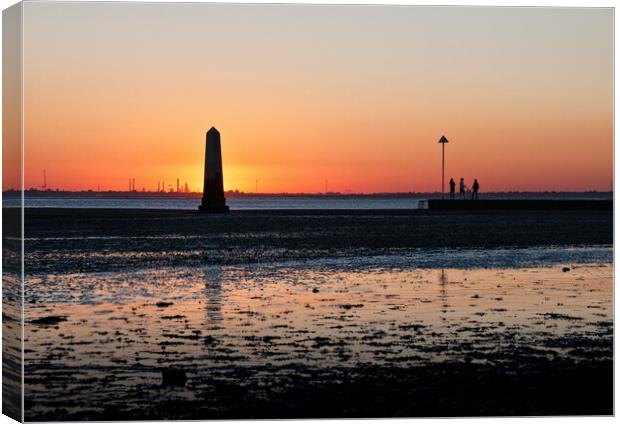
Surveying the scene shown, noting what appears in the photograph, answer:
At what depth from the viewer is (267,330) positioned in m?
12.5

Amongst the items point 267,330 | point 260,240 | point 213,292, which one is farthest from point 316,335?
point 260,240

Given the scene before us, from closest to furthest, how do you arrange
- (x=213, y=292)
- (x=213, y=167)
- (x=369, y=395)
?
(x=369, y=395) < (x=213, y=292) < (x=213, y=167)

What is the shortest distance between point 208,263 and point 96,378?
38.8 ft

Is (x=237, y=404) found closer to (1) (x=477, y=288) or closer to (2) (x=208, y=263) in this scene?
(1) (x=477, y=288)

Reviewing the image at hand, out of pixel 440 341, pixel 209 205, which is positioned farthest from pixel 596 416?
pixel 209 205

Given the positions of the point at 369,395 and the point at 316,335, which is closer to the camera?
the point at 369,395

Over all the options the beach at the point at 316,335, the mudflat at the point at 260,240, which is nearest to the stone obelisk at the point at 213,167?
the mudflat at the point at 260,240

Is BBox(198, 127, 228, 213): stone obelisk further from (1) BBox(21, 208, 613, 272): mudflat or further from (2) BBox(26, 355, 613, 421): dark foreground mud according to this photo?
(2) BBox(26, 355, 613, 421): dark foreground mud

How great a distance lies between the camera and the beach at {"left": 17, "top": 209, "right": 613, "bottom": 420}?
927 centimetres

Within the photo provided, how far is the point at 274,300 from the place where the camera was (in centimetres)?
1529

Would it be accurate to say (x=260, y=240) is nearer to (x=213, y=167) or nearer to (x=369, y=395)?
(x=369, y=395)

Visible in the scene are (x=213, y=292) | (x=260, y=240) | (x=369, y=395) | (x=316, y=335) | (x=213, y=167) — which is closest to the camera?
(x=369, y=395)

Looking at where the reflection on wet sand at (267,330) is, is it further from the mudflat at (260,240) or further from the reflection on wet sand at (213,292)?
the mudflat at (260,240)

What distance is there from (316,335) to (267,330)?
67cm
